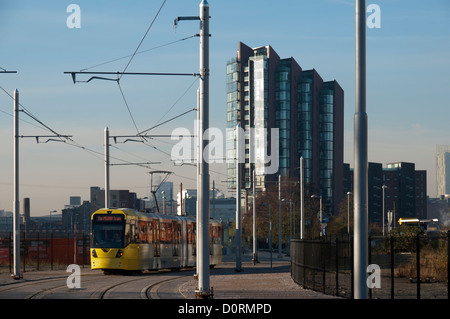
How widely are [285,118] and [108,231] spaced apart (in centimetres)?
10281

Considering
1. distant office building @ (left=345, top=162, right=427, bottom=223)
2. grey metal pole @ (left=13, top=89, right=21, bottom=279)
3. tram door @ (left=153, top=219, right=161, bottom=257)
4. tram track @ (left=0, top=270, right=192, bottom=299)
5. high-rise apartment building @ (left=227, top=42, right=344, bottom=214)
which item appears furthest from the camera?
distant office building @ (left=345, top=162, right=427, bottom=223)

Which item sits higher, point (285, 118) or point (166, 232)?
point (285, 118)

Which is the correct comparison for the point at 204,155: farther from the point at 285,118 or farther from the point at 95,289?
the point at 285,118

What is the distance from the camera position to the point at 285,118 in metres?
135

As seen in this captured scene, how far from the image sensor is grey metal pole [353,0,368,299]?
14398 mm

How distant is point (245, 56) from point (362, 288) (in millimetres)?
124393

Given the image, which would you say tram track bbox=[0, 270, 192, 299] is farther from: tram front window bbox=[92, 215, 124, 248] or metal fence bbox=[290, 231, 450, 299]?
metal fence bbox=[290, 231, 450, 299]

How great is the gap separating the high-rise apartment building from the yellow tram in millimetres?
90312

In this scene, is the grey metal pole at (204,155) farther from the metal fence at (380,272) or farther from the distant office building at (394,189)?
the distant office building at (394,189)

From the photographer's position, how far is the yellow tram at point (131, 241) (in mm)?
34031

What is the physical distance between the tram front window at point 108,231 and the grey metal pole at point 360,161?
→ 2077 cm

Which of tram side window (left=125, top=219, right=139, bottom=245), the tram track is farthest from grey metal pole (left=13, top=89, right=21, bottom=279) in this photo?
tram side window (left=125, top=219, right=139, bottom=245)

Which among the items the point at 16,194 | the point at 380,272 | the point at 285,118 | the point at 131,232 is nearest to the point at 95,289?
the point at 16,194
